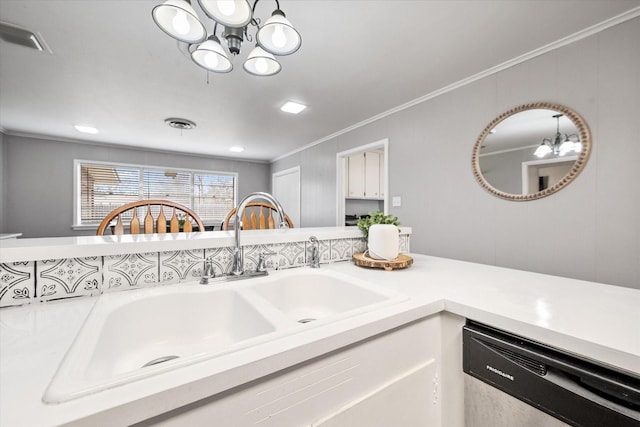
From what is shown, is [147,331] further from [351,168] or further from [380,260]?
[351,168]

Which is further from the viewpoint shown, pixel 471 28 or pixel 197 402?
pixel 471 28

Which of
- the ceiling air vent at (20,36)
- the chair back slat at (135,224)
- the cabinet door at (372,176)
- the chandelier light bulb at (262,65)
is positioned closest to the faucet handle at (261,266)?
the chair back slat at (135,224)

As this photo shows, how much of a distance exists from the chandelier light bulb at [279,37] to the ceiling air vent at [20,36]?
5.89ft

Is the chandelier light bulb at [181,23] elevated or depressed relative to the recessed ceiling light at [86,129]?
depressed

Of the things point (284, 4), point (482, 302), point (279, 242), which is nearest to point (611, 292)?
point (482, 302)

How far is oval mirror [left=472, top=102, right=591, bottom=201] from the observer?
1678mm

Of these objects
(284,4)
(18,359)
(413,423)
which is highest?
(284,4)

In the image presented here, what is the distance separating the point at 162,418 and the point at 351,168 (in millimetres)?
3820

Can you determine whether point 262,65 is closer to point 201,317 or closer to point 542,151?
point 201,317

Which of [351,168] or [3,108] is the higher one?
[3,108]

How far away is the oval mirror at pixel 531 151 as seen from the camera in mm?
1678

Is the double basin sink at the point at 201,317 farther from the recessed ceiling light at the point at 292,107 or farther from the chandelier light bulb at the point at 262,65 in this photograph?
the recessed ceiling light at the point at 292,107

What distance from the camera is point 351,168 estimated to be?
4.00m

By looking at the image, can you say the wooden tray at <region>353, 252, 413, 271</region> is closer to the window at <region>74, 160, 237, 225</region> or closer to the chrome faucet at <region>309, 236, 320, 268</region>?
the chrome faucet at <region>309, 236, 320, 268</region>
